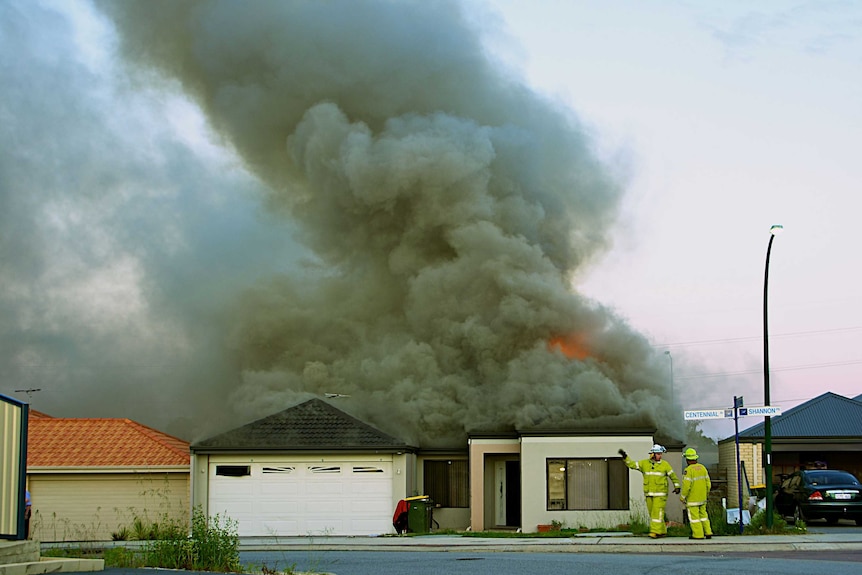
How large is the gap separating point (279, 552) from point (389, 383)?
19843 millimetres

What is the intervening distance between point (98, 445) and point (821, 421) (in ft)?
73.7

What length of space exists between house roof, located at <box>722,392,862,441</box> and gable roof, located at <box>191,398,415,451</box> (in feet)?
43.5

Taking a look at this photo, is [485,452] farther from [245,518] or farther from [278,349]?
[278,349]

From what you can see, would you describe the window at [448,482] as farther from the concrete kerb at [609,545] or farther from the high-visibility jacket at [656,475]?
the high-visibility jacket at [656,475]

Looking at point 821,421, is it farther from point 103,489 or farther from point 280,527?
point 103,489

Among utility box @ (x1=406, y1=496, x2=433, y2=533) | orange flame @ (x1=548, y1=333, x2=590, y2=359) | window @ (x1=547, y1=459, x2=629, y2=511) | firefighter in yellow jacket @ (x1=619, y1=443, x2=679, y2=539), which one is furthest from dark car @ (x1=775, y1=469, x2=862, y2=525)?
orange flame @ (x1=548, y1=333, x2=590, y2=359)

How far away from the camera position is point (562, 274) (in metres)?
40.6

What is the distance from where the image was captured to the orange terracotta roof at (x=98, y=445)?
97.3 ft

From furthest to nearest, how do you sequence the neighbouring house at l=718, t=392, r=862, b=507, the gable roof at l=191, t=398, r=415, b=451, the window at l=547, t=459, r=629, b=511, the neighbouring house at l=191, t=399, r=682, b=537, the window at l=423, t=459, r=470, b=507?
1. the neighbouring house at l=718, t=392, r=862, b=507
2. the window at l=423, t=459, r=470, b=507
3. the gable roof at l=191, t=398, r=415, b=451
4. the neighbouring house at l=191, t=399, r=682, b=537
5. the window at l=547, t=459, r=629, b=511

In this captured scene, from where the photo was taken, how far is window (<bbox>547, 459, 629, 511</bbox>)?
1045 inches

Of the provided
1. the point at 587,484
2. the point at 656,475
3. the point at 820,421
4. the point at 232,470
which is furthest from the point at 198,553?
the point at 820,421

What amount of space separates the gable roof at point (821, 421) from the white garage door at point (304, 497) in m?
13.7

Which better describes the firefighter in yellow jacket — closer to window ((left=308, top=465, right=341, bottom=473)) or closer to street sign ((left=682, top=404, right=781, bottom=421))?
street sign ((left=682, top=404, right=781, bottom=421))

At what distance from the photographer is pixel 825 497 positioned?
23609 millimetres
